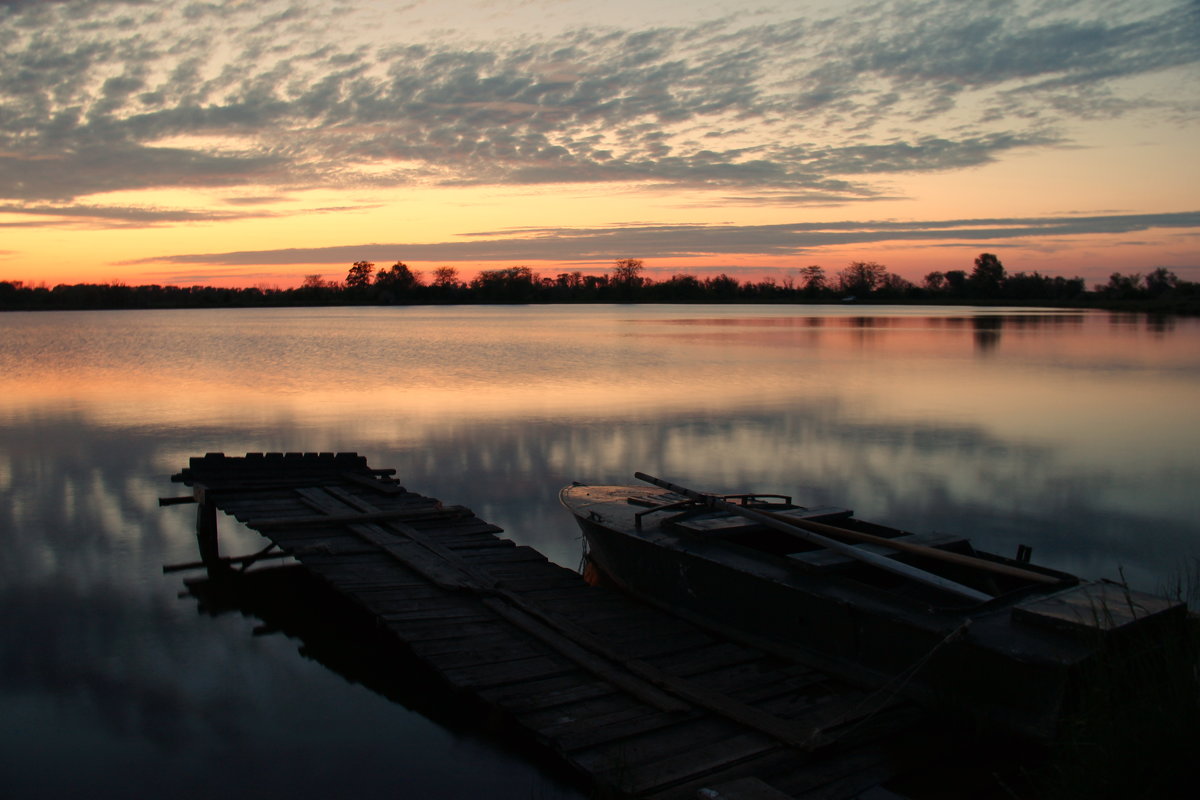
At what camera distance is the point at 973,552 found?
621cm

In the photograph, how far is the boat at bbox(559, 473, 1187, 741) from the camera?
439 cm

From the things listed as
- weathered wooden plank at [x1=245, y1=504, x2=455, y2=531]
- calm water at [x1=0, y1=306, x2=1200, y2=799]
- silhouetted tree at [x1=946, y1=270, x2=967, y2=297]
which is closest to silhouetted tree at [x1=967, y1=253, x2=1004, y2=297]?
silhouetted tree at [x1=946, y1=270, x2=967, y2=297]

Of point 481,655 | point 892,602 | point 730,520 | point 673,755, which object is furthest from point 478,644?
point 892,602

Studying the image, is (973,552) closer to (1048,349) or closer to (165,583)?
(165,583)

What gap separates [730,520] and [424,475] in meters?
6.61

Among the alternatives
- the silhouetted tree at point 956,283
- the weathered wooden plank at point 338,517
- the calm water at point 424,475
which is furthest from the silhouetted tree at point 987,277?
the weathered wooden plank at point 338,517

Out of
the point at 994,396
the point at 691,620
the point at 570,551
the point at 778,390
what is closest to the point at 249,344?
the point at 778,390

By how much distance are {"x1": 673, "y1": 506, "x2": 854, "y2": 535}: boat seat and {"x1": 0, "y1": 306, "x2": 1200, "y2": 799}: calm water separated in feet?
6.92

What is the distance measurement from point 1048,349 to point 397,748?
34.7 meters

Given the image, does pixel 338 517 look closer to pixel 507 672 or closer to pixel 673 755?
pixel 507 672

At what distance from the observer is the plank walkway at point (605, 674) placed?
439 centimetres

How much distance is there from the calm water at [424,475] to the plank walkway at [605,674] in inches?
17.3

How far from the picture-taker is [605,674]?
533cm

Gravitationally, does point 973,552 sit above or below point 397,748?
above
